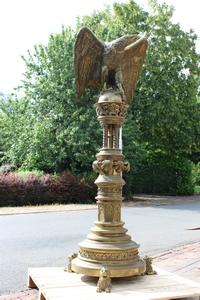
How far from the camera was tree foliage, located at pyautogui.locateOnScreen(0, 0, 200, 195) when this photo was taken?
23219 millimetres

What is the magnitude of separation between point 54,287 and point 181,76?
2307 centimetres

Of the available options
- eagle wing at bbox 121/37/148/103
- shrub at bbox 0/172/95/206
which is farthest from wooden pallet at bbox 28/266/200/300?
shrub at bbox 0/172/95/206

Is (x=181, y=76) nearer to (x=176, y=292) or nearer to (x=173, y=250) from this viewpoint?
(x=173, y=250)

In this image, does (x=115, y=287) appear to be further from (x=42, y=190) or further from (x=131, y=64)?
(x=42, y=190)

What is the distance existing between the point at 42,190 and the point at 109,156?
1714cm

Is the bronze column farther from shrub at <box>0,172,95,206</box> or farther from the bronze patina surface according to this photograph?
shrub at <box>0,172,95,206</box>

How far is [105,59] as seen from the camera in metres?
5.51

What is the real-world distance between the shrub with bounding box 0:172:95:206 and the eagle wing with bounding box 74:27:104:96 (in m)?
16.2

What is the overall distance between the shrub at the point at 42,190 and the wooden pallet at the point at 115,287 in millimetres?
16143

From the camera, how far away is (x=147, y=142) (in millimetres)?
29062

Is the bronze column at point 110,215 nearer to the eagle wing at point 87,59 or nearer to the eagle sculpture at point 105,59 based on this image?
the eagle sculpture at point 105,59

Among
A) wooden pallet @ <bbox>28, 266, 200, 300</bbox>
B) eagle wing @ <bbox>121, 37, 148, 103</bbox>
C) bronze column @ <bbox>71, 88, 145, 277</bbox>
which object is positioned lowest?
wooden pallet @ <bbox>28, 266, 200, 300</bbox>

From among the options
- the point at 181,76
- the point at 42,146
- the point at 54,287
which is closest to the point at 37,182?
the point at 42,146

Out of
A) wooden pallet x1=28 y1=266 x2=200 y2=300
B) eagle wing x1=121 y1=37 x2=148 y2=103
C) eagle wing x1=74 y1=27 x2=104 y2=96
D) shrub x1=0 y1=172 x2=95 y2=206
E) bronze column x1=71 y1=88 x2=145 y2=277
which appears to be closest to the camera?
wooden pallet x1=28 y1=266 x2=200 y2=300
